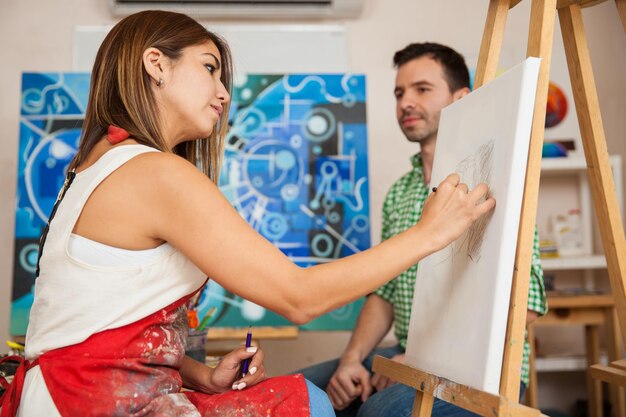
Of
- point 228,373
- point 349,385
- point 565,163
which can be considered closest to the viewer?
point 228,373

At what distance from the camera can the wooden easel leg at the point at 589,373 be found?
2.96m

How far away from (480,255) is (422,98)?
1.14 meters

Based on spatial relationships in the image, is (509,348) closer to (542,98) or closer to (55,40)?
(542,98)

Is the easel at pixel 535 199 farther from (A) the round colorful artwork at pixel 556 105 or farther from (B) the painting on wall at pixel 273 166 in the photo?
(A) the round colorful artwork at pixel 556 105

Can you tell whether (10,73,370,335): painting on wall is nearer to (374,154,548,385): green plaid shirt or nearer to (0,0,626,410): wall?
(0,0,626,410): wall

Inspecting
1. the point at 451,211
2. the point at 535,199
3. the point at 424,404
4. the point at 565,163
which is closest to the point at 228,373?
the point at 424,404

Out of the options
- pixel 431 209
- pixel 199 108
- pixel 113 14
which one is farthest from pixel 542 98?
pixel 113 14

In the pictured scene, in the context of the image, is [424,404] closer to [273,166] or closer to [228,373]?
[228,373]

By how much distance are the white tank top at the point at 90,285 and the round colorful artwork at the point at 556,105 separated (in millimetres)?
2858

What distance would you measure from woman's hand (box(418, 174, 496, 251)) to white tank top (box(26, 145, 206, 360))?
1.35 ft

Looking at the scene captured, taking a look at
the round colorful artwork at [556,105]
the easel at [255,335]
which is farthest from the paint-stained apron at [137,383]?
the round colorful artwork at [556,105]

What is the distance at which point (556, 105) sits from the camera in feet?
11.6

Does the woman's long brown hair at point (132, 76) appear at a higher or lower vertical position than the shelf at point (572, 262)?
higher

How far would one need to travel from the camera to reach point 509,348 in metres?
1.12
